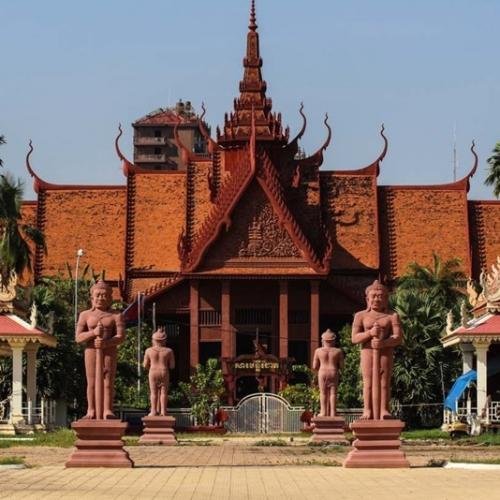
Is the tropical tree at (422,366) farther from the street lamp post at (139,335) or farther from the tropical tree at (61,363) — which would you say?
the tropical tree at (61,363)

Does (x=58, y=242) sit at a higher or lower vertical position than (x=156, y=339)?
higher

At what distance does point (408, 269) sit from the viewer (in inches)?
2499

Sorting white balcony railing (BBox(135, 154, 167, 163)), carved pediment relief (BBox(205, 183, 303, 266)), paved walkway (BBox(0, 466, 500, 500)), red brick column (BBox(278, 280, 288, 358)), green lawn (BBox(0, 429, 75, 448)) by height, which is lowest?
paved walkway (BBox(0, 466, 500, 500))

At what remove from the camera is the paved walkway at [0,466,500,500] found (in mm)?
16594

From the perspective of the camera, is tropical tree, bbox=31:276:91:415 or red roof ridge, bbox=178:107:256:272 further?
red roof ridge, bbox=178:107:256:272

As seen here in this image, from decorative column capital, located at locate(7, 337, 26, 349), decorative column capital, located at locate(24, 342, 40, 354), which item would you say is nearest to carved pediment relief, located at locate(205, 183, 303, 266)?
decorative column capital, located at locate(24, 342, 40, 354)

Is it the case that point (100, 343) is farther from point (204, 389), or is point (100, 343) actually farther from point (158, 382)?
point (204, 389)

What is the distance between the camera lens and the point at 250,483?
60.5 ft

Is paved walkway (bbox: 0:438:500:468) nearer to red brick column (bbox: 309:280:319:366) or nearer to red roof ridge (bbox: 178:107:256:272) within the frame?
red brick column (bbox: 309:280:319:366)

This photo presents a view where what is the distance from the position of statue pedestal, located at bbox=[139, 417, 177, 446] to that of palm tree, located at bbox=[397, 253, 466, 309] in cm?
2395

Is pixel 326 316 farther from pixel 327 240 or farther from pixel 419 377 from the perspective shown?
pixel 419 377

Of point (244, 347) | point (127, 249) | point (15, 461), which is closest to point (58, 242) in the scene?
point (127, 249)

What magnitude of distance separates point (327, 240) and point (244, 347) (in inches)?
193

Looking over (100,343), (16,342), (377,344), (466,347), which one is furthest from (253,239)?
(377,344)
